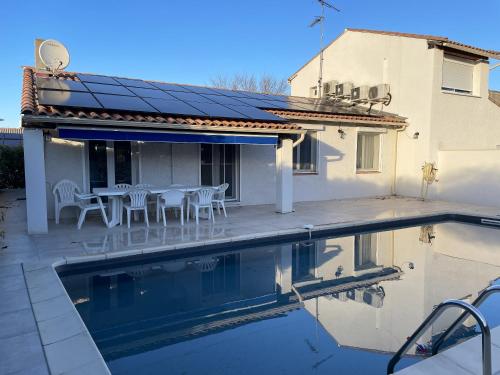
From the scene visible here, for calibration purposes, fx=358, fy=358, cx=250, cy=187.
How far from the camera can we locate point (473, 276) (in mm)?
10719

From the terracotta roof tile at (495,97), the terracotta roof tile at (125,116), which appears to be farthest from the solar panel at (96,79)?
the terracotta roof tile at (495,97)

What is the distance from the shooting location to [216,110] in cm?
1673

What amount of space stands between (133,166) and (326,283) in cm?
1117

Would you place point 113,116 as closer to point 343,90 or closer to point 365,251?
point 365,251

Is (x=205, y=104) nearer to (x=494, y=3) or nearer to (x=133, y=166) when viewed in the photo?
(x=133, y=166)

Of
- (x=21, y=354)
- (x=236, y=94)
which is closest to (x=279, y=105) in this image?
(x=236, y=94)

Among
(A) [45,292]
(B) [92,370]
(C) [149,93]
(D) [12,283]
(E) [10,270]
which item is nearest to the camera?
(B) [92,370]

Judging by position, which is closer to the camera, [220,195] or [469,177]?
[220,195]

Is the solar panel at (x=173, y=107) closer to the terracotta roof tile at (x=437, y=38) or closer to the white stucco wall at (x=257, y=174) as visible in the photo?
the white stucco wall at (x=257, y=174)

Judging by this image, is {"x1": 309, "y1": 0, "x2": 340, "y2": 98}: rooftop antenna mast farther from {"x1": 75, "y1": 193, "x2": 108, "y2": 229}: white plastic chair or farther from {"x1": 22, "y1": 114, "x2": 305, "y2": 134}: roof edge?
{"x1": 75, "y1": 193, "x2": 108, "y2": 229}: white plastic chair

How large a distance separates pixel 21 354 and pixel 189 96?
627 inches

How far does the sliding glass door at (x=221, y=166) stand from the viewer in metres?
19.3

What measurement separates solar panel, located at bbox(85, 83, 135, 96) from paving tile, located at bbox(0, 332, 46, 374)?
1299 centimetres

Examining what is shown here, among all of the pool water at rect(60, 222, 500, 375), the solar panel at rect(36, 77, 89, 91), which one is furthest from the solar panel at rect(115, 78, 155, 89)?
the pool water at rect(60, 222, 500, 375)
